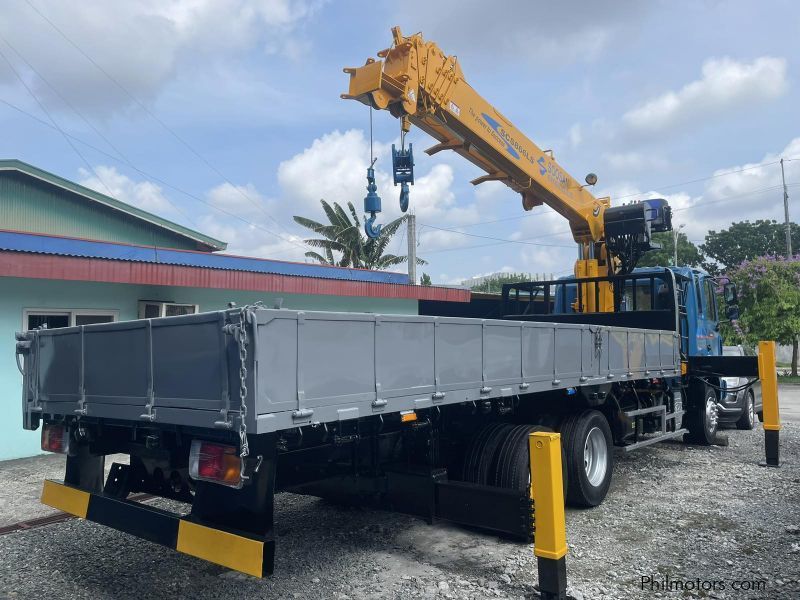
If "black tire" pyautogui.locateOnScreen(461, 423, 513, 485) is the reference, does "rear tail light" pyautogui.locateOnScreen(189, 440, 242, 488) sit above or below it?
above

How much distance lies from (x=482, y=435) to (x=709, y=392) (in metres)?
5.84

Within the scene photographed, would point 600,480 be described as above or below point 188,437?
below

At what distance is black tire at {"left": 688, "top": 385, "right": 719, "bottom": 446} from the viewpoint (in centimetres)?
951

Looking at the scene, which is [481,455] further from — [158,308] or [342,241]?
[342,241]

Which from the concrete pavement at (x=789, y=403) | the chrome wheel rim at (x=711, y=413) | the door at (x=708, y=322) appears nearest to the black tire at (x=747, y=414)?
the concrete pavement at (x=789, y=403)

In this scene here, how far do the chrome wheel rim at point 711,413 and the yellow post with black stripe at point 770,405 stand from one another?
1.09 m

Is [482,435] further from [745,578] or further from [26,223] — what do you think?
[26,223]

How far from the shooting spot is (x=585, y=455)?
6359 millimetres

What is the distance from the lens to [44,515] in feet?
21.1

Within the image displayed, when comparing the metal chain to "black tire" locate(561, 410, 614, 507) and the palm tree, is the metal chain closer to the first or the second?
"black tire" locate(561, 410, 614, 507)

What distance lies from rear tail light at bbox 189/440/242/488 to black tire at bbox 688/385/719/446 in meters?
8.15

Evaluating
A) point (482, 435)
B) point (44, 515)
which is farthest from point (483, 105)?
point (44, 515)

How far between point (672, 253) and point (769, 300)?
68.8 ft

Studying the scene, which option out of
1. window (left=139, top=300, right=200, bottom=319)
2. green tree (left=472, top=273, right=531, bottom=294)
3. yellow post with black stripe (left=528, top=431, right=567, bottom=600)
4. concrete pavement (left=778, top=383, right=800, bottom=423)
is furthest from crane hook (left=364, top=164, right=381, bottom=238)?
green tree (left=472, top=273, right=531, bottom=294)
